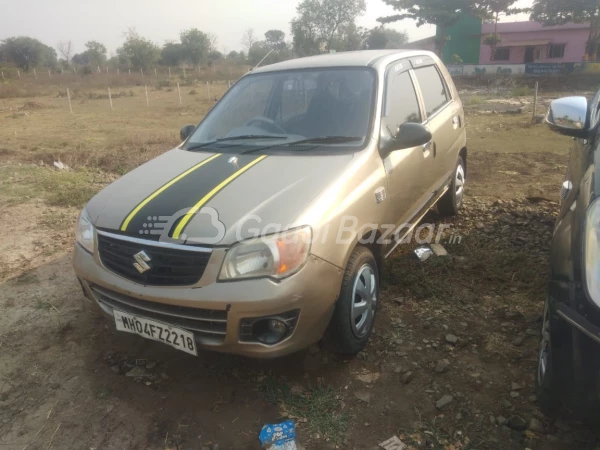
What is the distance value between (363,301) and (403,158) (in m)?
1.12

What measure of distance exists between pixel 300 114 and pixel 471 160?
206 inches

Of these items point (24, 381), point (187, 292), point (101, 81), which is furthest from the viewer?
point (101, 81)

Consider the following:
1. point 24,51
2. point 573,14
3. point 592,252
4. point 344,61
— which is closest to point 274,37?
point 24,51

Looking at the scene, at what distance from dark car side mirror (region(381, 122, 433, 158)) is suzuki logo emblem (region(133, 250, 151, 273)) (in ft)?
5.20

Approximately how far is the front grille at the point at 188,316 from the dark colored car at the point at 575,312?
1433 millimetres

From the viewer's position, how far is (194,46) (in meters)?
56.9

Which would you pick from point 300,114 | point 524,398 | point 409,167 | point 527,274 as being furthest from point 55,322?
point 527,274

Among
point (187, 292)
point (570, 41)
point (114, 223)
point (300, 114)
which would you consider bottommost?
point (187, 292)

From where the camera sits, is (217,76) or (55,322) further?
(217,76)

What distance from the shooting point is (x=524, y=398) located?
2.40 m

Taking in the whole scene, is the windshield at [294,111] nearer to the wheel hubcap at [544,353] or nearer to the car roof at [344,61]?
the car roof at [344,61]

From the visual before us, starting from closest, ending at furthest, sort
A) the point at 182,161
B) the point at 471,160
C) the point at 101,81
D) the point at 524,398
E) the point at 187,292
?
1. the point at 187,292
2. the point at 524,398
3. the point at 182,161
4. the point at 471,160
5. the point at 101,81

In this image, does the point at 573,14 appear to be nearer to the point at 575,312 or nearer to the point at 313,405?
the point at 575,312

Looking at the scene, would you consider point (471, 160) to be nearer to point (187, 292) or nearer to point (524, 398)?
point (524, 398)
